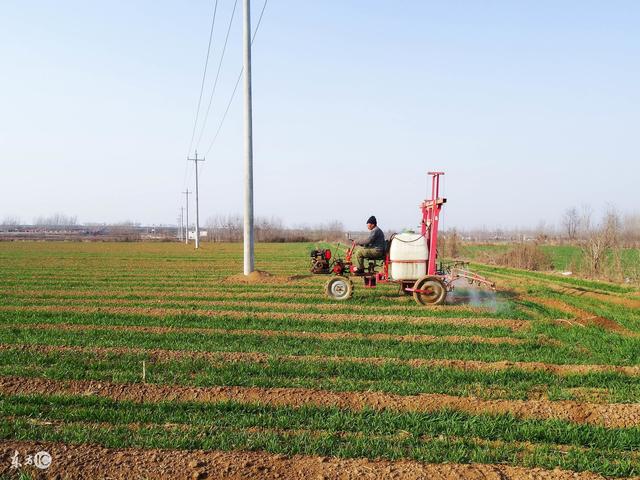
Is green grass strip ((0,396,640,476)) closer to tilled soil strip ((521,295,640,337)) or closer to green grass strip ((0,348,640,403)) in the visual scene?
green grass strip ((0,348,640,403))

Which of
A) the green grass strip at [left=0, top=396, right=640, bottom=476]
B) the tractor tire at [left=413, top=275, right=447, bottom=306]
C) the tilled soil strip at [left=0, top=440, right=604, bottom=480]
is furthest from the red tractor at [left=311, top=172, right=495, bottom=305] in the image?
the tilled soil strip at [left=0, top=440, right=604, bottom=480]

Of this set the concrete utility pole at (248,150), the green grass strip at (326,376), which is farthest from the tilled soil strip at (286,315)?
the concrete utility pole at (248,150)

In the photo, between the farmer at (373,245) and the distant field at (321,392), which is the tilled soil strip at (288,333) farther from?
the farmer at (373,245)

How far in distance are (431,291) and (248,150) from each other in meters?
9.37

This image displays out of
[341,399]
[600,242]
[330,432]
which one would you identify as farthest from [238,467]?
[600,242]

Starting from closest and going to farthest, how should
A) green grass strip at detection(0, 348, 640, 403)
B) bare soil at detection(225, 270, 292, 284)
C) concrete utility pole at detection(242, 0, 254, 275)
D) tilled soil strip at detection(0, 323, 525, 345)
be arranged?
green grass strip at detection(0, 348, 640, 403), tilled soil strip at detection(0, 323, 525, 345), bare soil at detection(225, 270, 292, 284), concrete utility pole at detection(242, 0, 254, 275)

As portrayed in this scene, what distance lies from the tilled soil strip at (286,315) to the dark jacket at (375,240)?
211 centimetres

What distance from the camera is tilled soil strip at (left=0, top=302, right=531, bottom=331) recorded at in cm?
1117

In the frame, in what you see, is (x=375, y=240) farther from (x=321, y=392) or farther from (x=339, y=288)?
(x=321, y=392)

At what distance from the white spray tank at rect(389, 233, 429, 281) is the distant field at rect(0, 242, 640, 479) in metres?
1.02

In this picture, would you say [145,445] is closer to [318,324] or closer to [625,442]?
[625,442]

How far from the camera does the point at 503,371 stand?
734 cm

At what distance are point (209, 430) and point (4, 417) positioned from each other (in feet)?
8.01

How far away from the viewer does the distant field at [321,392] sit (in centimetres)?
455
